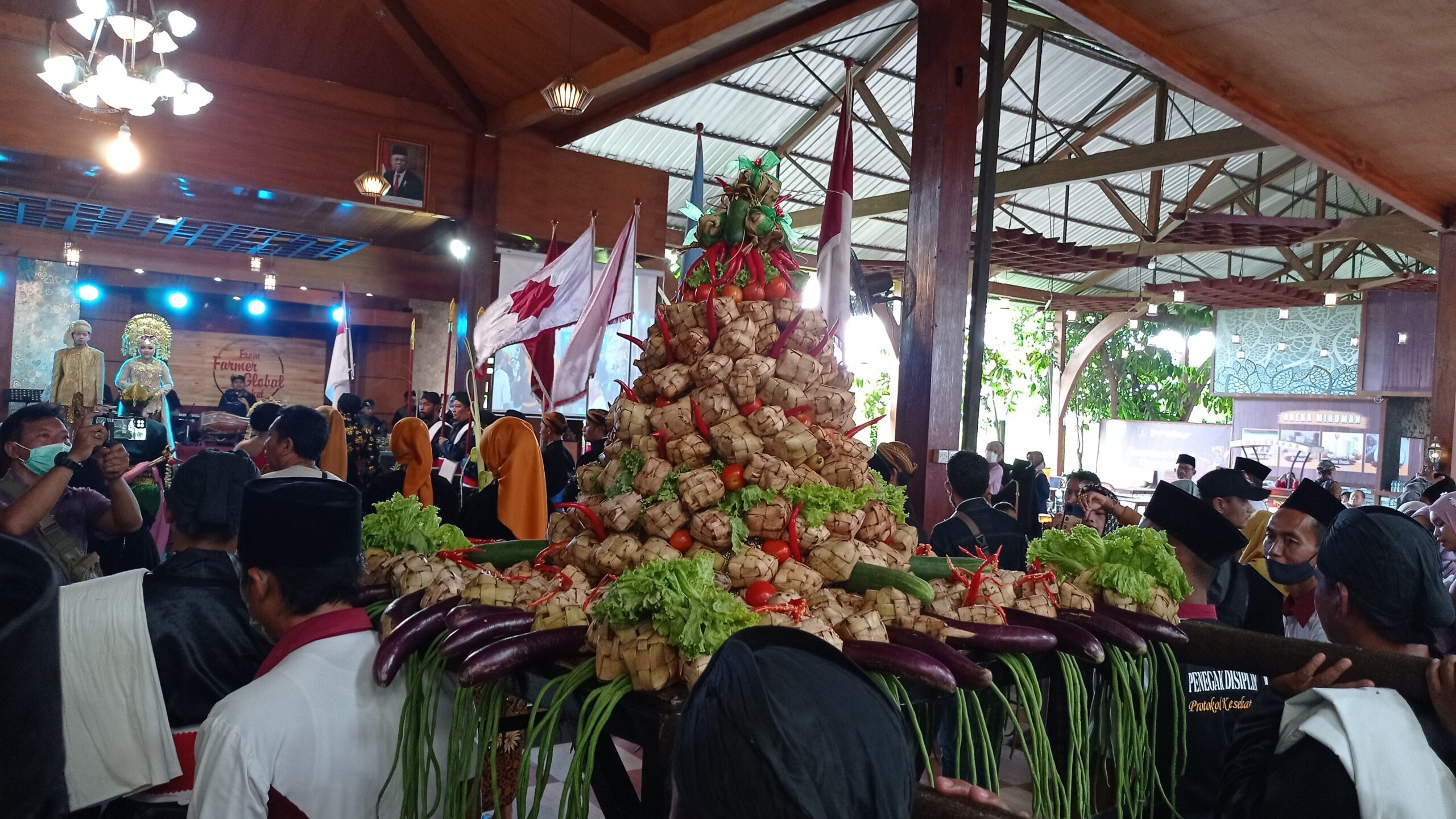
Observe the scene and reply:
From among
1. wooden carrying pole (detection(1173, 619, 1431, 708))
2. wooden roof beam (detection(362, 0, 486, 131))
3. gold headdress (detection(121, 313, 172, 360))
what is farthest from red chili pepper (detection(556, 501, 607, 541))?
gold headdress (detection(121, 313, 172, 360))

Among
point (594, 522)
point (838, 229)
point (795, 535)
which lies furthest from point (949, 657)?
point (838, 229)

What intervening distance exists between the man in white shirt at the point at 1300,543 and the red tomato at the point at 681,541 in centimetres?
200

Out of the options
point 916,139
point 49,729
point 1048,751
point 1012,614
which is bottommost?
point 1048,751

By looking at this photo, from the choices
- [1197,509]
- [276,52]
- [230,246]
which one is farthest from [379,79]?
[1197,509]

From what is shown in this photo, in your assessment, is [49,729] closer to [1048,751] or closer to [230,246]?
[1048,751]

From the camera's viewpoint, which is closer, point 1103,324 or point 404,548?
Answer: point 404,548

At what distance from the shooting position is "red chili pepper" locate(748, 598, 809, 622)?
A: 1.79 metres

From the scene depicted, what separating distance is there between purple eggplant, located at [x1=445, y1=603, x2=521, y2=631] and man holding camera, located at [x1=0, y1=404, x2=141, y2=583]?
1.71 meters

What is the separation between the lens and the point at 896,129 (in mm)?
13172

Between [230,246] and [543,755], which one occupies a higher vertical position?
[230,246]

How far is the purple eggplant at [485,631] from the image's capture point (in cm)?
178

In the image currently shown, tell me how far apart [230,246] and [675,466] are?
11313mm

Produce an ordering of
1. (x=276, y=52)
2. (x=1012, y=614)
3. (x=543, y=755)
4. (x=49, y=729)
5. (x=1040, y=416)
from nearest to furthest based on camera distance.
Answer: (x=49, y=729) < (x=543, y=755) < (x=1012, y=614) < (x=276, y=52) < (x=1040, y=416)

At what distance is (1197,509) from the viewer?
2.82 meters
